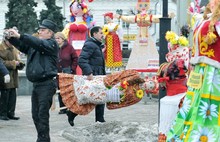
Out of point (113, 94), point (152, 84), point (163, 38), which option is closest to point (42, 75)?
point (152, 84)

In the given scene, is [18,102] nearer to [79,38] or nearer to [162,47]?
[79,38]

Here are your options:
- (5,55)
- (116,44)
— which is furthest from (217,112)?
(116,44)

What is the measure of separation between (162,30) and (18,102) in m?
7.09

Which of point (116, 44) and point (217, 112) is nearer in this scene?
point (217, 112)

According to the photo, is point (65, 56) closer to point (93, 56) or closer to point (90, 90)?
point (93, 56)

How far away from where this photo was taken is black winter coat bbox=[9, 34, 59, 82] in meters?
8.06

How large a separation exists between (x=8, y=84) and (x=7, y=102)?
343mm

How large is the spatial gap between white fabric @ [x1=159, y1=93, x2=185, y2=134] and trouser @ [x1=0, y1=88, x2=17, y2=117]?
176 inches

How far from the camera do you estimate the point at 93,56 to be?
420 inches

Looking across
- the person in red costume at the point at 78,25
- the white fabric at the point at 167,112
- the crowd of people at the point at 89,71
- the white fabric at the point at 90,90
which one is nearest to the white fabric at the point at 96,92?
the white fabric at the point at 90,90

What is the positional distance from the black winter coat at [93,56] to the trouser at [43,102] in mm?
2242

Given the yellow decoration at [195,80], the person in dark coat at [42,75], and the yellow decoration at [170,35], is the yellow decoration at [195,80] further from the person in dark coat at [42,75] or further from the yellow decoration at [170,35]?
the person in dark coat at [42,75]

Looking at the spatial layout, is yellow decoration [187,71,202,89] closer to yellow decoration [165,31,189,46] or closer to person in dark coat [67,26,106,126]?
yellow decoration [165,31,189,46]

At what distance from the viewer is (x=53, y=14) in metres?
49.3
